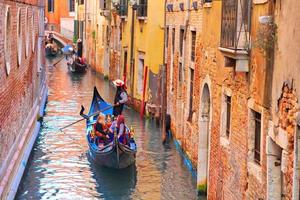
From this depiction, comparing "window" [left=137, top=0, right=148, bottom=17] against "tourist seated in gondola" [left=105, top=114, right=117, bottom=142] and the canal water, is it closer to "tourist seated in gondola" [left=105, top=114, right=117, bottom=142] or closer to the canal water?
the canal water

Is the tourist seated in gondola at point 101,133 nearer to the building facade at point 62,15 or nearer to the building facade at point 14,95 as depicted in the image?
the building facade at point 14,95

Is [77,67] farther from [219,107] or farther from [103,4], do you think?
[219,107]

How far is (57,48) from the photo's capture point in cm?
3906

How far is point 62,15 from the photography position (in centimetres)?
4044

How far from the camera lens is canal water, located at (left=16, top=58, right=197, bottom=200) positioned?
10.1m

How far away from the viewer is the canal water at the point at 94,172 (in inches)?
399

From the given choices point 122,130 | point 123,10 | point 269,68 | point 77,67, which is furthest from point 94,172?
point 77,67

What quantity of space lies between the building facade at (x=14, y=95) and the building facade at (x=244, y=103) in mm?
2652

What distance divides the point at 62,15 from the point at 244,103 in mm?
34122

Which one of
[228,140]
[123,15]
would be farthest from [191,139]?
[123,15]

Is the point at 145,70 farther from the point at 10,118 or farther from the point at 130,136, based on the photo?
the point at 10,118

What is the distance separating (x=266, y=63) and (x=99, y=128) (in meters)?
6.20

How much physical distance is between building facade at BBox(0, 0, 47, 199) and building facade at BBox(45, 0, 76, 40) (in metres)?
27.3

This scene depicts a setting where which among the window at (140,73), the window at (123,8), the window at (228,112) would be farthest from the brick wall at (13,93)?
the window at (123,8)
